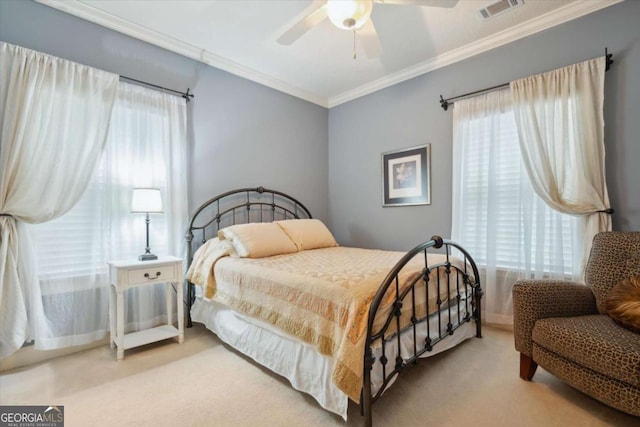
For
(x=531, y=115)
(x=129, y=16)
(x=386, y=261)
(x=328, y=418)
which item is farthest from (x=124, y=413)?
(x=531, y=115)

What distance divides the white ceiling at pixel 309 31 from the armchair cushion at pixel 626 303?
2195 mm

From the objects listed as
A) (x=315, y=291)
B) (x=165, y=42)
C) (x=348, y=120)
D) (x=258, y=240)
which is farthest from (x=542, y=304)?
(x=165, y=42)

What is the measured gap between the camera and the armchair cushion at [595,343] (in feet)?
4.49

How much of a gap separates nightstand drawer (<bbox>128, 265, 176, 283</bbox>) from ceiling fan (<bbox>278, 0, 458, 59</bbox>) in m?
2.03

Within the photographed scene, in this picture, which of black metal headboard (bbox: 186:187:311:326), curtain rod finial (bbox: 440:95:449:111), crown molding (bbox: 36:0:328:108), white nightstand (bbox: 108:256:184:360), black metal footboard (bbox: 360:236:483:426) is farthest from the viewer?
curtain rod finial (bbox: 440:95:449:111)

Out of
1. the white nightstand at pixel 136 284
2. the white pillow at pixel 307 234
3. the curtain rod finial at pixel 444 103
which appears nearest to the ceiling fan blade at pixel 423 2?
the curtain rod finial at pixel 444 103

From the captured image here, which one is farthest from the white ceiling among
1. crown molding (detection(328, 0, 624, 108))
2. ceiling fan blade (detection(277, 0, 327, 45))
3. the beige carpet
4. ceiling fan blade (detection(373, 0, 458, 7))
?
the beige carpet

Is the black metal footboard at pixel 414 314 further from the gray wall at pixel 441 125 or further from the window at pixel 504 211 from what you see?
the gray wall at pixel 441 125

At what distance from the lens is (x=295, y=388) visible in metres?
Answer: 1.75

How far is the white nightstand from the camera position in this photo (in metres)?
2.20

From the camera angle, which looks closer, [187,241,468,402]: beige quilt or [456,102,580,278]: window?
[187,241,468,402]: beige quilt

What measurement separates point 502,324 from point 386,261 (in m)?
1.42

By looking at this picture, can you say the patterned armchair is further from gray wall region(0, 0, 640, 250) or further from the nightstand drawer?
the nightstand drawer

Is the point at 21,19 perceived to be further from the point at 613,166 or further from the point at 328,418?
the point at 613,166
